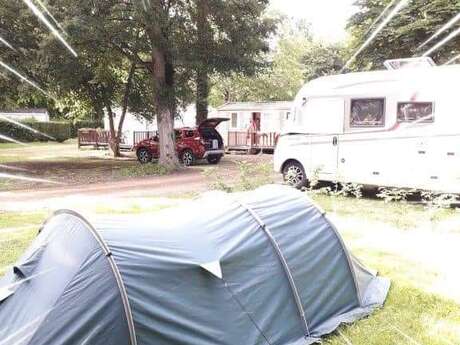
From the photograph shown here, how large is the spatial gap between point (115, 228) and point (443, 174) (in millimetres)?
8751

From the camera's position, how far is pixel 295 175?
1305cm

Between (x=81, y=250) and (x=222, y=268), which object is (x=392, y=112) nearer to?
(x=222, y=268)

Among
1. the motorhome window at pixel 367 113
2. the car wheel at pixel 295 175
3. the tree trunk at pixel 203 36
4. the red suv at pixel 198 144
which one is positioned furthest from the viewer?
the red suv at pixel 198 144

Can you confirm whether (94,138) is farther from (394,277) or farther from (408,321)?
(408,321)

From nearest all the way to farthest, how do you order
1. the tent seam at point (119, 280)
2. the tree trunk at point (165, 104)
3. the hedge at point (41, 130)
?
1. the tent seam at point (119, 280)
2. the tree trunk at point (165, 104)
3. the hedge at point (41, 130)

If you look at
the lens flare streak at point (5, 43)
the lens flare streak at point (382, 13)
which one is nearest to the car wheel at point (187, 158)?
the lens flare streak at point (5, 43)

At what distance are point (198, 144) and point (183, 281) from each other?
53.3ft

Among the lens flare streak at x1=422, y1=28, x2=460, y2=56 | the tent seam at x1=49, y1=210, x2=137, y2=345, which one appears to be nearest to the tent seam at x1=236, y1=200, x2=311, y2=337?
the tent seam at x1=49, y1=210, x2=137, y2=345

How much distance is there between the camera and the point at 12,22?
1667 centimetres

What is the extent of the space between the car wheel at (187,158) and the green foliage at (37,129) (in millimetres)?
22795

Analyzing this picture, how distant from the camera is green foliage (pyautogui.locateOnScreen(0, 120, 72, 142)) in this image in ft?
125

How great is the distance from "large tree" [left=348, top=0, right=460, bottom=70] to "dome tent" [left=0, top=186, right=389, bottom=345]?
14.9 metres

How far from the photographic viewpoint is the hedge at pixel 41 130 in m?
38.2

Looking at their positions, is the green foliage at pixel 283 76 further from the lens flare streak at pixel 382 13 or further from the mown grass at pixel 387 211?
the mown grass at pixel 387 211
